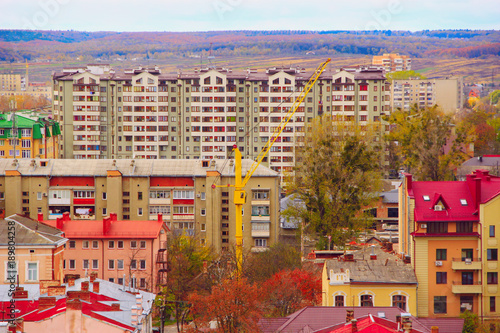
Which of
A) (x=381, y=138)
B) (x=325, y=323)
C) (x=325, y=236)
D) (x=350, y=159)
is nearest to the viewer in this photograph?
(x=325, y=323)

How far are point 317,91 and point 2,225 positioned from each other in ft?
201

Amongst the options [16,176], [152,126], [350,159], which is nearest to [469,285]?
[350,159]

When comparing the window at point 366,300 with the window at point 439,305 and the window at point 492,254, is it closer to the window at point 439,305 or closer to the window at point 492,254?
the window at point 439,305

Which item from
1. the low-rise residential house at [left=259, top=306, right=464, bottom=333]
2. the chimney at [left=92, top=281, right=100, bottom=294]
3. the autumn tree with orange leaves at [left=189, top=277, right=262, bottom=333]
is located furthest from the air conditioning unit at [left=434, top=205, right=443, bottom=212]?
the chimney at [left=92, top=281, right=100, bottom=294]

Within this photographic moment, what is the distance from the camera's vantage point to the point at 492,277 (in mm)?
43094

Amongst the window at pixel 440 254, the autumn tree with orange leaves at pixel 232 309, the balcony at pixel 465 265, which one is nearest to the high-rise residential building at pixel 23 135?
the window at pixel 440 254

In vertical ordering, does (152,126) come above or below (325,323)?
above

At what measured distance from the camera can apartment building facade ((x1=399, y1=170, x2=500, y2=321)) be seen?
4228cm

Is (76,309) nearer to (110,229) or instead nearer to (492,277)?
(492,277)

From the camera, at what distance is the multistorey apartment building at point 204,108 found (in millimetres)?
99812

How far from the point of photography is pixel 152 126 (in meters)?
102

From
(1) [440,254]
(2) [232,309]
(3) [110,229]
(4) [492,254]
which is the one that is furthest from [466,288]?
(3) [110,229]

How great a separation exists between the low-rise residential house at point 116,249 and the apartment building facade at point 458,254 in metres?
16.8

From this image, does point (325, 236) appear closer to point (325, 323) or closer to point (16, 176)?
point (16, 176)
